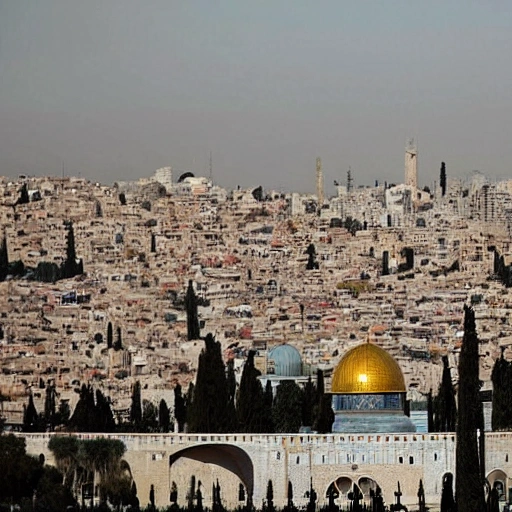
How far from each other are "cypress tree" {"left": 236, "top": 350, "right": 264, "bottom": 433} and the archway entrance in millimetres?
1329

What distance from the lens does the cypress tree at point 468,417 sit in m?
35.7

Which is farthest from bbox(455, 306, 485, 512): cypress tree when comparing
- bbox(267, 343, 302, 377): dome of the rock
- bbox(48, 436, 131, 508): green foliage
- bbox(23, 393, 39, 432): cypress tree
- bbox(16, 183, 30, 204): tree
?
bbox(16, 183, 30, 204): tree

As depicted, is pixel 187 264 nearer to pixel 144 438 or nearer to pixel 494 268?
pixel 494 268

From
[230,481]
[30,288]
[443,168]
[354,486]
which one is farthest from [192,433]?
[443,168]

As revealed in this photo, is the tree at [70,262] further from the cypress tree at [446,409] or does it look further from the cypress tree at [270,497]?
the cypress tree at [270,497]

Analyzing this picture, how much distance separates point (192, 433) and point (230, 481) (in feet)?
4.54

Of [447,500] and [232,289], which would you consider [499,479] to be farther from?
[232,289]

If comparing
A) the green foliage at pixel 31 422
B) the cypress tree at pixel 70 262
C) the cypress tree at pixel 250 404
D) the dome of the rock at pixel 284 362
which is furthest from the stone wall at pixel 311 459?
the cypress tree at pixel 70 262

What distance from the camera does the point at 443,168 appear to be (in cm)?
10150

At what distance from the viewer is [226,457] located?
46.2 m

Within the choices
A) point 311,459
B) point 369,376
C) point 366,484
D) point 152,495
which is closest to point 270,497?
point 152,495

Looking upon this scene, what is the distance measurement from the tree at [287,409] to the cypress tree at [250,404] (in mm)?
1859

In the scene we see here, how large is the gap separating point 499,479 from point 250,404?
647cm

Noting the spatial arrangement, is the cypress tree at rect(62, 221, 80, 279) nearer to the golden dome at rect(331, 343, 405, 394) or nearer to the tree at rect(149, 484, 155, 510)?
the golden dome at rect(331, 343, 405, 394)
